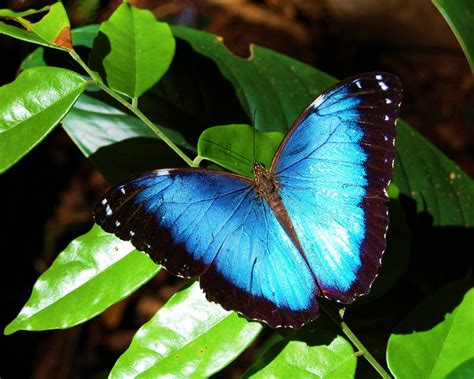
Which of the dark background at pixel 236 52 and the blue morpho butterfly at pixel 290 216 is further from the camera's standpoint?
the dark background at pixel 236 52

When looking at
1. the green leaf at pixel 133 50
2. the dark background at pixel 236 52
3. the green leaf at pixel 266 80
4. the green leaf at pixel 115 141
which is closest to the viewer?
the green leaf at pixel 133 50

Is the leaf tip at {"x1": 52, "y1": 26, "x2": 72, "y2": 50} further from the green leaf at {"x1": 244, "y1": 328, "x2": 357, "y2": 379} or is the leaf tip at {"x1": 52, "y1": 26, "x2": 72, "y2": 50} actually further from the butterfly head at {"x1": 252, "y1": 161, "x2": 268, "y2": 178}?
the green leaf at {"x1": 244, "y1": 328, "x2": 357, "y2": 379}

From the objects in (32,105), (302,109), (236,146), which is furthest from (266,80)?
(32,105)

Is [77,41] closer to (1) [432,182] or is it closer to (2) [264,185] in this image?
(2) [264,185]

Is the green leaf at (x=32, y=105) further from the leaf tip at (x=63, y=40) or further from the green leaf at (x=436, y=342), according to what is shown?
the green leaf at (x=436, y=342)

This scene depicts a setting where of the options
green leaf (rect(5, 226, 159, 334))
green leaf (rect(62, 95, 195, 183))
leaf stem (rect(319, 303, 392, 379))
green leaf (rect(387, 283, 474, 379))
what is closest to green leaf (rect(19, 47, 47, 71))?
green leaf (rect(62, 95, 195, 183))

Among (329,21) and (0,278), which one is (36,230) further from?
(329,21)

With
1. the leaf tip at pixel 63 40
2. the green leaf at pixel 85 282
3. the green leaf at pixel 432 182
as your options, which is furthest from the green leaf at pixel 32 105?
the green leaf at pixel 432 182
